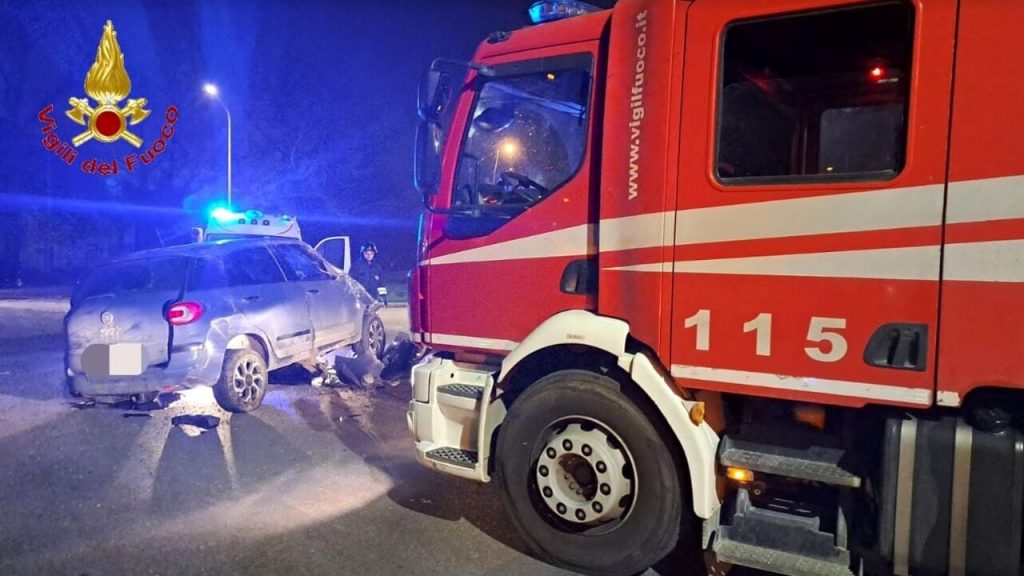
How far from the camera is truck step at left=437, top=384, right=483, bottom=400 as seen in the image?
13.1 feet

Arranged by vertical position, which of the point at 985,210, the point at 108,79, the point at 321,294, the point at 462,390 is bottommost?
the point at 462,390

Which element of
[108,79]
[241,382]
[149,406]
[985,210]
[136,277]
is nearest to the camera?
[985,210]

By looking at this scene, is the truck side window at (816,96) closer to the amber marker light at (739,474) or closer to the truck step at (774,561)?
the amber marker light at (739,474)

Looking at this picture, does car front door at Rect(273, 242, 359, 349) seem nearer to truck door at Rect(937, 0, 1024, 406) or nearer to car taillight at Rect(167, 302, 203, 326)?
car taillight at Rect(167, 302, 203, 326)

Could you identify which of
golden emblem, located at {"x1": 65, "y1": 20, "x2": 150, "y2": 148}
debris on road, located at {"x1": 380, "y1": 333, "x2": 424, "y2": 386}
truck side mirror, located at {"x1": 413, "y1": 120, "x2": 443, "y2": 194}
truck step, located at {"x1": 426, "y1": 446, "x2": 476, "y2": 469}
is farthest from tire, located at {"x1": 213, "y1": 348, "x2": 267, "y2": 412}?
golden emblem, located at {"x1": 65, "y1": 20, "x2": 150, "y2": 148}

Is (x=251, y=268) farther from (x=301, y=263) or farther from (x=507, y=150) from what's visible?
(x=507, y=150)

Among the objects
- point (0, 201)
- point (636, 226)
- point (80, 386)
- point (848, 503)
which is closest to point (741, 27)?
point (636, 226)

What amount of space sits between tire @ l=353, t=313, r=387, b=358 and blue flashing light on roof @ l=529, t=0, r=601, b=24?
18.5 ft

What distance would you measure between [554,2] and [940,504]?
3.13 meters

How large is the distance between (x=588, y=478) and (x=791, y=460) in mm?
985

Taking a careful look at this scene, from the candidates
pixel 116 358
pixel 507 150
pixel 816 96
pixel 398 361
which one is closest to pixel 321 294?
pixel 398 361

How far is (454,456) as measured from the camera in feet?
13.1

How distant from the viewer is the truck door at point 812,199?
9.11 ft

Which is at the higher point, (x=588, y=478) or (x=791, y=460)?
(x=791, y=460)
